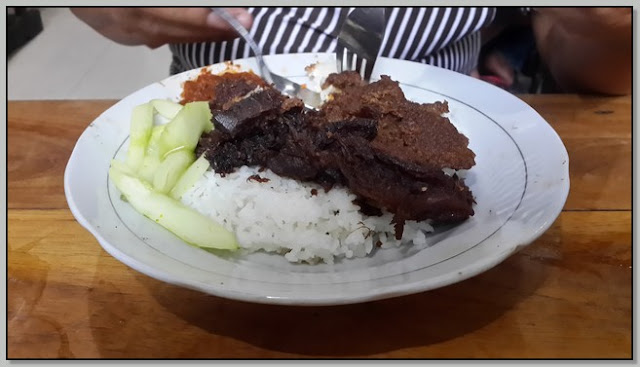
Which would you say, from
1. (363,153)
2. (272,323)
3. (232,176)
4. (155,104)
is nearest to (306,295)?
(272,323)

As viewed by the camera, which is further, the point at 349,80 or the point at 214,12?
the point at 214,12

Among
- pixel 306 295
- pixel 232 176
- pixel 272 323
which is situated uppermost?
pixel 306 295

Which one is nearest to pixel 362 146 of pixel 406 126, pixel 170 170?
pixel 406 126

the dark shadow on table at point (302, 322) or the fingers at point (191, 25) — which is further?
the fingers at point (191, 25)

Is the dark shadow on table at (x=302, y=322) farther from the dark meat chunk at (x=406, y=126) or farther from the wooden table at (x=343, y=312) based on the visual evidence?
the dark meat chunk at (x=406, y=126)

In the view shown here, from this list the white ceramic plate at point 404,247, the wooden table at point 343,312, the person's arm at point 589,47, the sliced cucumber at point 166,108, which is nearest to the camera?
the white ceramic plate at point 404,247

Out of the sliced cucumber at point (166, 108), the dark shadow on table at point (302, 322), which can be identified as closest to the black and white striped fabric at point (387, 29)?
the sliced cucumber at point (166, 108)

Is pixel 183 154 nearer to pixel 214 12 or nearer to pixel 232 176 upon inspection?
pixel 232 176
